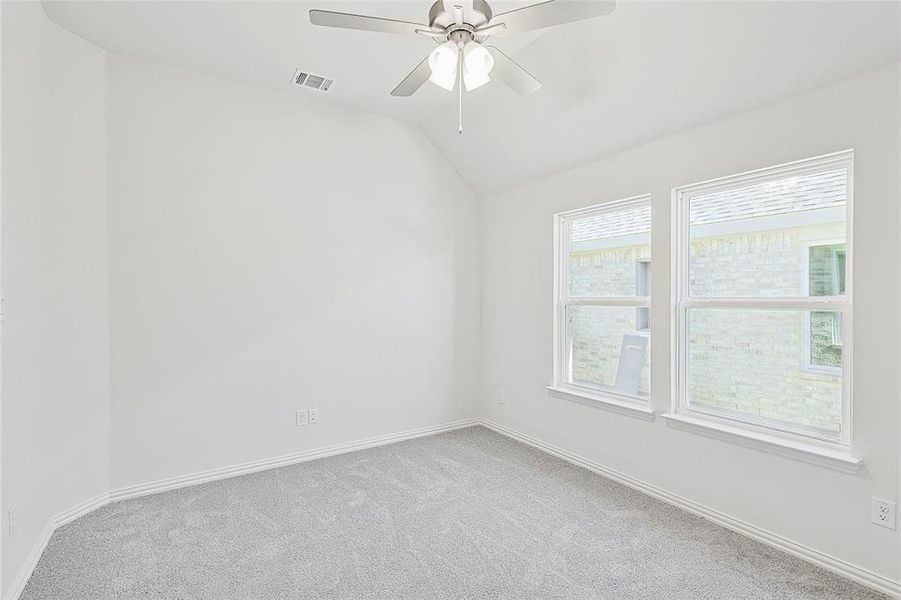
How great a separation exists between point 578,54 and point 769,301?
182cm

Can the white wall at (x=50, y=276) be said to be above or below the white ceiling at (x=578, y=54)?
below

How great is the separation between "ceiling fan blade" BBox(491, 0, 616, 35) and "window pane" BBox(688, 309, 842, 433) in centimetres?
189

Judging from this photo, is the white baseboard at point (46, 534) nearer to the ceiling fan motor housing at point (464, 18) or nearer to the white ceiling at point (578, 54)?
the white ceiling at point (578, 54)

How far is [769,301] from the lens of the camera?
2496 millimetres

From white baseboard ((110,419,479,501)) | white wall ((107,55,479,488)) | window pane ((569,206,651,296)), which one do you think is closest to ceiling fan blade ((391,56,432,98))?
white wall ((107,55,479,488))

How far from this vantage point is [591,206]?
347 cm

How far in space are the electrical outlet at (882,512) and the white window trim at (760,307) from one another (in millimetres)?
165

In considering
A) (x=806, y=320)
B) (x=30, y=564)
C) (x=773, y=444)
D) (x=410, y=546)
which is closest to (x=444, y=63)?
(x=806, y=320)

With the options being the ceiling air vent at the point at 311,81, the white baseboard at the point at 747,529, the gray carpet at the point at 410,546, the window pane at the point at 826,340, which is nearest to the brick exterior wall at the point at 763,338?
the window pane at the point at 826,340

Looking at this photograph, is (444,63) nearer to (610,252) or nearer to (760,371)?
(610,252)

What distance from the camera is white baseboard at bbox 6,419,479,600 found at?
7.26 ft

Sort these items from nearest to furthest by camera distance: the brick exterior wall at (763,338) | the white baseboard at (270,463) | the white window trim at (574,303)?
the brick exterior wall at (763,338) < the white baseboard at (270,463) < the white window trim at (574,303)

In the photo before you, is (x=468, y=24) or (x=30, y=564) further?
(x=30, y=564)

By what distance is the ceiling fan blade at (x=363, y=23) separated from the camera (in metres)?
1.73
